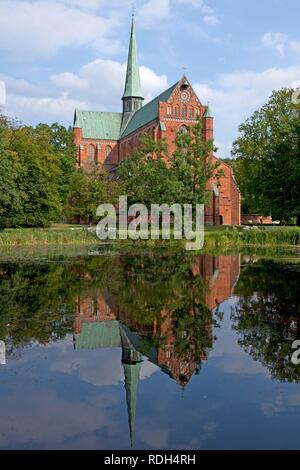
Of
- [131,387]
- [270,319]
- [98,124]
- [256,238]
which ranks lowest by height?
[131,387]

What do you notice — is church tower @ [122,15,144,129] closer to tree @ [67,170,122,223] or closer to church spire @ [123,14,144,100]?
church spire @ [123,14,144,100]

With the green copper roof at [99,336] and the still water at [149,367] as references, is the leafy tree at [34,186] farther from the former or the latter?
the green copper roof at [99,336]

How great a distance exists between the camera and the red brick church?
59.0 metres

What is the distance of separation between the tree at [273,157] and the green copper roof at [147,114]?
18261 millimetres

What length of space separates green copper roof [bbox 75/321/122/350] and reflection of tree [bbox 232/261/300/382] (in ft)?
7.45

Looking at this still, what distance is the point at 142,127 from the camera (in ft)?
230

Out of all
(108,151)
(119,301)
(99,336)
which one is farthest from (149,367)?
(108,151)

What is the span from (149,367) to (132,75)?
8171 centimetres

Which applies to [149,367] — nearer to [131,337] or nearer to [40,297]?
[131,337]

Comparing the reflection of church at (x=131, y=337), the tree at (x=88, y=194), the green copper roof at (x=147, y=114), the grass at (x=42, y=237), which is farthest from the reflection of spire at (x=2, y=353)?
the green copper roof at (x=147, y=114)

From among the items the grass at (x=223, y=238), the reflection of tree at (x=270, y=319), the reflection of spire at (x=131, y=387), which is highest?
the grass at (x=223, y=238)

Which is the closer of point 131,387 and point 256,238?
point 131,387

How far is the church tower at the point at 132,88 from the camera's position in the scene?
3258 inches
